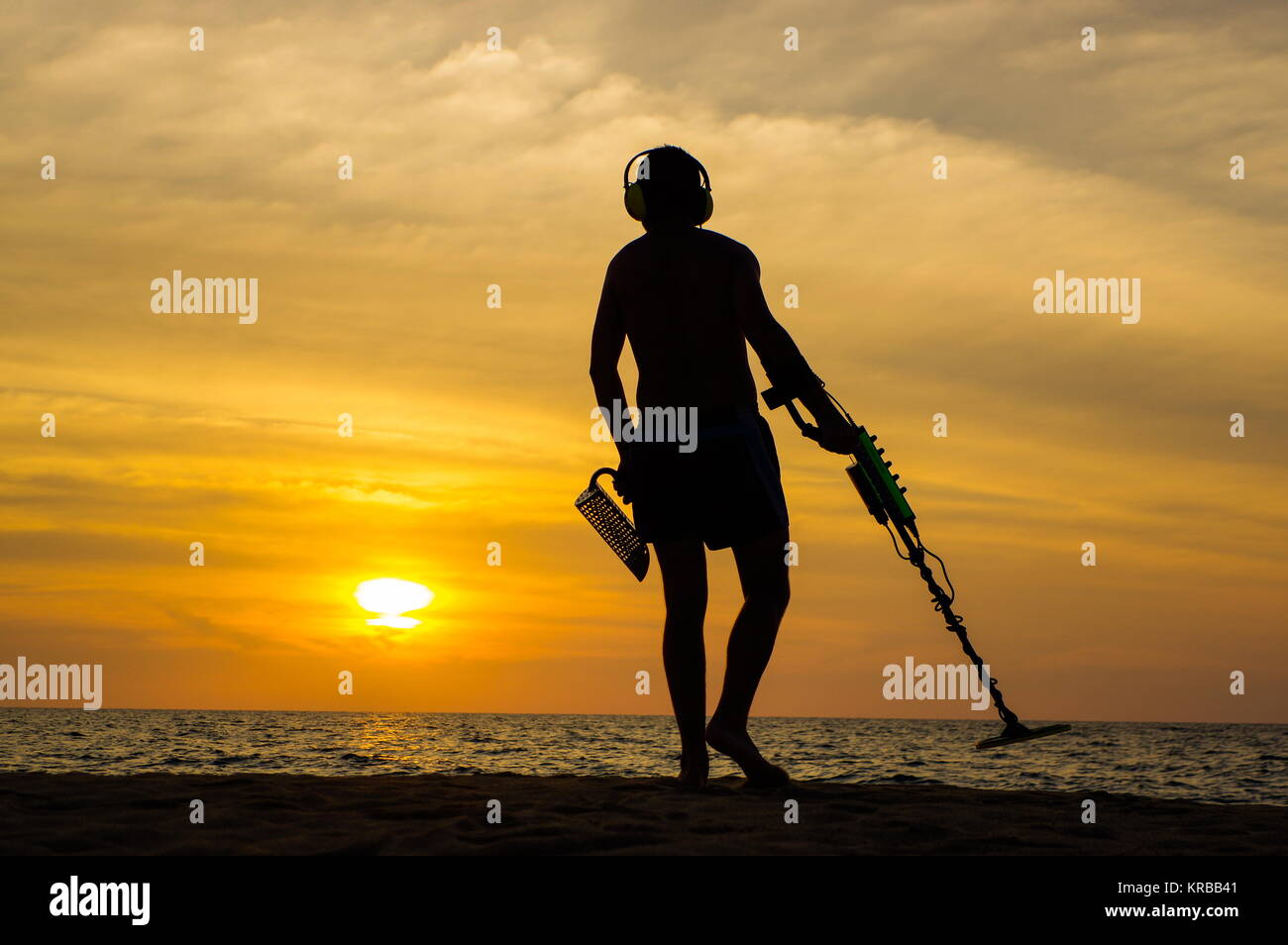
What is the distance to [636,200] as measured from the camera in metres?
6.43

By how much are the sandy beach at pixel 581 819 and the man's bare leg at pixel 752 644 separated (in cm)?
19

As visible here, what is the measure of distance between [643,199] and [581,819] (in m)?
3.36

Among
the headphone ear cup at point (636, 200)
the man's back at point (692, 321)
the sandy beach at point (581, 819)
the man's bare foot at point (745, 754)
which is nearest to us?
the sandy beach at point (581, 819)

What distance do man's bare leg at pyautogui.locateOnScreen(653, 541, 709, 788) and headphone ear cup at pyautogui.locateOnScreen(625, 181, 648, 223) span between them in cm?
186

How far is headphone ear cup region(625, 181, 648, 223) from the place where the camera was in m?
6.42

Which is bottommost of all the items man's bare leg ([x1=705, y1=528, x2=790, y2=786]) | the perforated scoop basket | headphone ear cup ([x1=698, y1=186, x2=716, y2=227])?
man's bare leg ([x1=705, y1=528, x2=790, y2=786])

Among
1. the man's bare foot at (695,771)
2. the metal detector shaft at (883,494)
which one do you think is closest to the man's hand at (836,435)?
the metal detector shaft at (883,494)

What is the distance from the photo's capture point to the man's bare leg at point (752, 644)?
6.03 metres

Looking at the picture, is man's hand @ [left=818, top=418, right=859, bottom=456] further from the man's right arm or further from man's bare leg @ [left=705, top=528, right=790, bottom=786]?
man's bare leg @ [left=705, top=528, right=790, bottom=786]

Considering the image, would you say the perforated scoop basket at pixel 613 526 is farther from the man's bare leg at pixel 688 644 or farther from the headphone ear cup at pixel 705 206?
the headphone ear cup at pixel 705 206

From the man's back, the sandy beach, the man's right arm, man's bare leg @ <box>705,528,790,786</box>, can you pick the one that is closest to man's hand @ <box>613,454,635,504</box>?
the man's back
